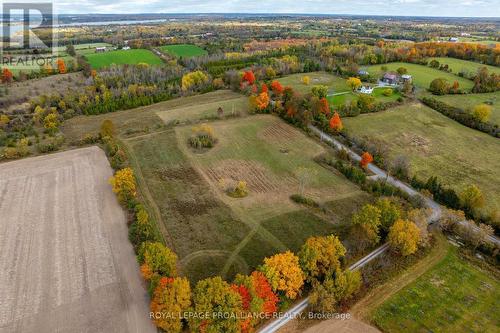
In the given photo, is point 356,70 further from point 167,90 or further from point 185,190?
point 185,190

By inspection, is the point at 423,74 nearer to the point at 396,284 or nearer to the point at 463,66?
the point at 463,66

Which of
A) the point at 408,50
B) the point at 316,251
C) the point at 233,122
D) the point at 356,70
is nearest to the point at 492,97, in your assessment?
the point at 356,70

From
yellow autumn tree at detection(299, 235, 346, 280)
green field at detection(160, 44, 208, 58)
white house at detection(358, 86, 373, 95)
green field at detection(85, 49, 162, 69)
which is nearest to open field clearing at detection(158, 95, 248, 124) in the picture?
white house at detection(358, 86, 373, 95)

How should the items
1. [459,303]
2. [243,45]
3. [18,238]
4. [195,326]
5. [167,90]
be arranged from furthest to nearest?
[243,45] < [167,90] < [18,238] < [459,303] < [195,326]

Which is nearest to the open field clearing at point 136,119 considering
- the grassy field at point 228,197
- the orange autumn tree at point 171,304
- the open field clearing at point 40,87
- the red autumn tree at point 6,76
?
the grassy field at point 228,197

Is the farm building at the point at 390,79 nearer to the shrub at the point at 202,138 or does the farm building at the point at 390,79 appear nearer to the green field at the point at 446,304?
the shrub at the point at 202,138
